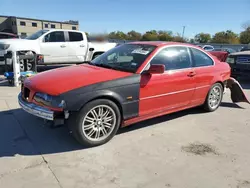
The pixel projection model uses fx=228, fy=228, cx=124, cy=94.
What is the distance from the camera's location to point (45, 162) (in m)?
3.07

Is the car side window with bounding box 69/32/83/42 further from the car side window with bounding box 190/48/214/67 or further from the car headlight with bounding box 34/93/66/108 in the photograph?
the car headlight with bounding box 34/93/66/108

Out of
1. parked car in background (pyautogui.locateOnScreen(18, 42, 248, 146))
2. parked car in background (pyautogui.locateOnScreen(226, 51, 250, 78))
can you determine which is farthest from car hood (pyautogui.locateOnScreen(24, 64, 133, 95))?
parked car in background (pyautogui.locateOnScreen(226, 51, 250, 78))

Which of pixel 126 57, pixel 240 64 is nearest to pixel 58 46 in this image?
pixel 126 57

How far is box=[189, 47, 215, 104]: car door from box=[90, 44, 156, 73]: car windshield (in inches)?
44.0

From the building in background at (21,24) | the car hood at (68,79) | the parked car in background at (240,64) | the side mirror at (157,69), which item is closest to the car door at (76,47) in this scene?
the car hood at (68,79)

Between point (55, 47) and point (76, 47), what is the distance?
3.06 feet

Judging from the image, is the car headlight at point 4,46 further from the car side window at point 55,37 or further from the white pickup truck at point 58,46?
the car side window at point 55,37

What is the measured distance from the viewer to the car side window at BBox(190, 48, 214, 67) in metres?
4.81

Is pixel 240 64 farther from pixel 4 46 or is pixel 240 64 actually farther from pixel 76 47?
pixel 4 46

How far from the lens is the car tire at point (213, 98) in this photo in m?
5.24

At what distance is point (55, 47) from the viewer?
9.62m

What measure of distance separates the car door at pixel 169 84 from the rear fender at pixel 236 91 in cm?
184

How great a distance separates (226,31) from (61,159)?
80712 mm

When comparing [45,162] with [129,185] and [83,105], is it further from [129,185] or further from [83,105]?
[129,185]
